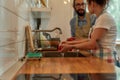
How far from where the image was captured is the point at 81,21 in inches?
93.1

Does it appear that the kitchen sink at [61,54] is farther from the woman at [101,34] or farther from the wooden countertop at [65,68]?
the wooden countertop at [65,68]

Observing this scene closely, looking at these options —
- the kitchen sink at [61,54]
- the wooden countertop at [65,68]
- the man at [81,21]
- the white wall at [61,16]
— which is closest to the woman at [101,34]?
the kitchen sink at [61,54]

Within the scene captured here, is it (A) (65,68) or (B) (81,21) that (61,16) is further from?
(A) (65,68)

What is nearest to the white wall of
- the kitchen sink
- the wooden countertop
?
the kitchen sink

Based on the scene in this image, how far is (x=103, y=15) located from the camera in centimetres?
139

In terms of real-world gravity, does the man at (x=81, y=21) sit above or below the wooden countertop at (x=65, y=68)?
above

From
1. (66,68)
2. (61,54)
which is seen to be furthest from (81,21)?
(66,68)

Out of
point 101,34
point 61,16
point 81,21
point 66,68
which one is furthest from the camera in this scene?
point 61,16

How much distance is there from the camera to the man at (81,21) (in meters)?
2.26

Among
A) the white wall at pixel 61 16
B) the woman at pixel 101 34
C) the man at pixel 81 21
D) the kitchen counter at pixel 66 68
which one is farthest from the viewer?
the white wall at pixel 61 16

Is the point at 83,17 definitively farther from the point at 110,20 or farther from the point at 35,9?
the point at 110,20

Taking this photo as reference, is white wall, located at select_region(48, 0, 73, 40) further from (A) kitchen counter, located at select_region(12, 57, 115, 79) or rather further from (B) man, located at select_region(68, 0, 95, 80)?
(A) kitchen counter, located at select_region(12, 57, 115, 79)

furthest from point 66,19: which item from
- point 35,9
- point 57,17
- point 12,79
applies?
point 12,79

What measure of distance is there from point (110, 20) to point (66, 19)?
1.57 m
